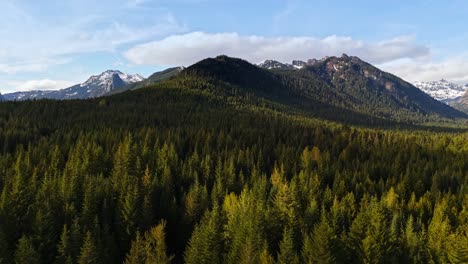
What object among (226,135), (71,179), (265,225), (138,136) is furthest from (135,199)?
(226,135)

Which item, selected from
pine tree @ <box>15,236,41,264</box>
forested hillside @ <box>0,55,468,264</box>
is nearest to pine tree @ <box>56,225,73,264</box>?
forested hillside @ <box>0,55,468,264</box>

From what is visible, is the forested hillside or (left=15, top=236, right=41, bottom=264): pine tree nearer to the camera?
(left=15, top=236, right=41, bottom=264): pine tree

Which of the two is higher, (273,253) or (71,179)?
(71,179)

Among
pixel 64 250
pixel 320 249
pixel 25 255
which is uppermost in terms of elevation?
pixel 320 249

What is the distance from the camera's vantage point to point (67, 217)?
2985 inches

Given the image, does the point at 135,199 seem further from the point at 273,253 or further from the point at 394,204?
the point at 394,204

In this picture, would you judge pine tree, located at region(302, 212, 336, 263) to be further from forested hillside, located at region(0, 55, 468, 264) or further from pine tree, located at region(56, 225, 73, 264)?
pine tree, located at region(56, 225, 73, 264)

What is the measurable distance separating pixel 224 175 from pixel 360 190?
133 ft

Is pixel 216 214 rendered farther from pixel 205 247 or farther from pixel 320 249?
pixel 320 249

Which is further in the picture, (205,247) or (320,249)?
(205,247)

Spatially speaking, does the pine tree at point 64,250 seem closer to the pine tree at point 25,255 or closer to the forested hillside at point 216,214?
the forested hillside at point 216,214

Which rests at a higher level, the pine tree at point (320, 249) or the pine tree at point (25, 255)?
the pine tree at point (320, 249)

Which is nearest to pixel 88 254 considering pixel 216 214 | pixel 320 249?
pixel 216 214

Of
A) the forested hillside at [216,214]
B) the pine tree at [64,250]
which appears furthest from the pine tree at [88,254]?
the pine tree at [64,250]
